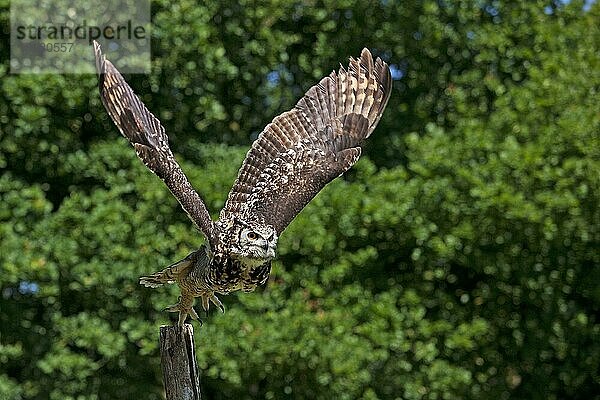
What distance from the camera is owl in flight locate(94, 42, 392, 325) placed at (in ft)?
13.3

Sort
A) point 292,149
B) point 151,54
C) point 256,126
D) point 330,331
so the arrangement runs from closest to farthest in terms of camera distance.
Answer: point 292,149 < point 330,331 < point 151,54 < point 256,126

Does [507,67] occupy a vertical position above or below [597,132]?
above

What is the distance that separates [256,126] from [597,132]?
119 inches


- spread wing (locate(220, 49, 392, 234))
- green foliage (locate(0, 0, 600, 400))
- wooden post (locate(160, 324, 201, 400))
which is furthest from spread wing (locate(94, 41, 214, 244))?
green foliage (locate(0, 0, 600, 400))

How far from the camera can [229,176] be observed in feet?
30.2

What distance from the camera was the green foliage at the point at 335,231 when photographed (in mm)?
9172

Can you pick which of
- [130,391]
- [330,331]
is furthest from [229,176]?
[130,391]

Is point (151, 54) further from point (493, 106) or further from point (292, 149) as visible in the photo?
point (292, 149)

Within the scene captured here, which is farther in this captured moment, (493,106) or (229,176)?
(493,106)

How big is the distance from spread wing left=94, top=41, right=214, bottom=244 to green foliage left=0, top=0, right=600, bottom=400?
4391 mm

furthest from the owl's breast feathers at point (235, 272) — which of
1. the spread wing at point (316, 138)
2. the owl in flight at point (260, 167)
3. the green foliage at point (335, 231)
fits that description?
the green foliage at point (335, 231)

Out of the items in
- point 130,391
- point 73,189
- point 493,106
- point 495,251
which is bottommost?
point 130,391

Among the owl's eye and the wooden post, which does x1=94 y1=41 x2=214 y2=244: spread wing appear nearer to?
the owl's eye

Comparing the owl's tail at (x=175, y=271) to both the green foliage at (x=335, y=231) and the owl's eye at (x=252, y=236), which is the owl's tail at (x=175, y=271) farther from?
the green foliage at (x=335, y=231)
